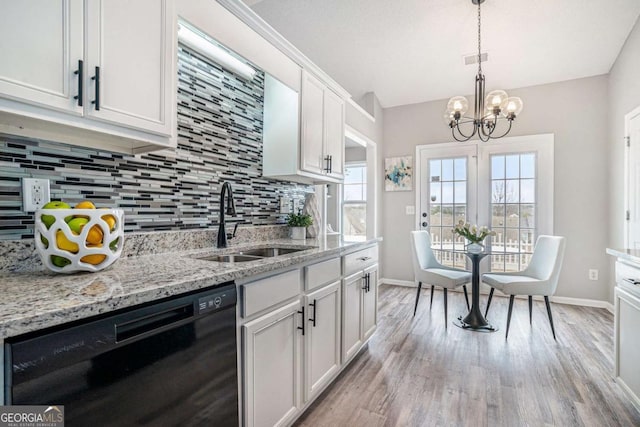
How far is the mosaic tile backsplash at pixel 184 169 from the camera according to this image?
1157 millimetres

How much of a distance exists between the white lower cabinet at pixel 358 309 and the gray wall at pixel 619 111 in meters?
2.74

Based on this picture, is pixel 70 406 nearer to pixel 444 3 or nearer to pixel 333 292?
pixel 333 292

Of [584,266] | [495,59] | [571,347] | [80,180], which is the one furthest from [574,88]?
[80,180]

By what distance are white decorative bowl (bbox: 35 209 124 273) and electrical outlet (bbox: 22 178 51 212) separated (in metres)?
0.27

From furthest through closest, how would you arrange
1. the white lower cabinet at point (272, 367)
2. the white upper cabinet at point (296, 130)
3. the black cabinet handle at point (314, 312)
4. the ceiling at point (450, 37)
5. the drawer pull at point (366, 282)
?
the ceiling at point (450, 37), the drawer pull at point (366, 282), the white upper cabinet at point (296, 130), the black cabinet handle at point (314, 312), the white lower cabinet at point (272, 367)

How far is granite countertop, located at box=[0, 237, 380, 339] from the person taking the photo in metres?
0.66

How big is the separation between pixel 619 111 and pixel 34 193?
15.9 ft

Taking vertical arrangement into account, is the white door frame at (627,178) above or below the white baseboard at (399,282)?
above

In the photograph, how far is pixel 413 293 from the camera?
4.27 meters

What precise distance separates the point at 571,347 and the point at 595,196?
6.70 feet

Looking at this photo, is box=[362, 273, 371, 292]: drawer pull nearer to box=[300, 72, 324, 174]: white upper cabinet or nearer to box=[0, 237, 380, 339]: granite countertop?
box=[300, 72, 324, 174]: white upper cabinet

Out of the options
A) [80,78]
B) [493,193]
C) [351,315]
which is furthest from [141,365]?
[493,193]

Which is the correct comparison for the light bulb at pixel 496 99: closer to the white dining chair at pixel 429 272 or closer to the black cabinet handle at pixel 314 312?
the white dining chair at pixel 429 272

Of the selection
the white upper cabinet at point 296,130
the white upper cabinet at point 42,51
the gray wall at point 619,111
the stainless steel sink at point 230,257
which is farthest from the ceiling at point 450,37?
the stainless steel sink at point 230,257
